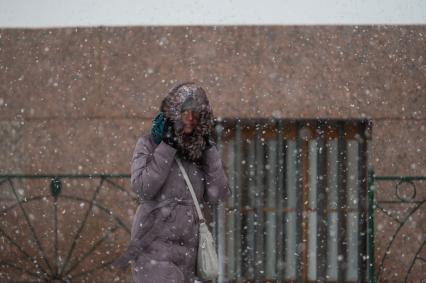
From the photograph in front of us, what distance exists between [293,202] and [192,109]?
8.65ft

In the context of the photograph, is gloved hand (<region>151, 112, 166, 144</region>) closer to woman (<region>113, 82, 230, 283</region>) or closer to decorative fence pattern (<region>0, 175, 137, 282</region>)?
woman (<region>113, 82, 230, 283</region>)

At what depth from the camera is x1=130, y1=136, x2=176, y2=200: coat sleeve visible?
3.79m

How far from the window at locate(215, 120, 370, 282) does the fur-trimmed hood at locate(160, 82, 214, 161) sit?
2.28 meters

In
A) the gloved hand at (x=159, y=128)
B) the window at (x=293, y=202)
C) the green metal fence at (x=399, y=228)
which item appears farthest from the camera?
the window at (x=293, y=202)

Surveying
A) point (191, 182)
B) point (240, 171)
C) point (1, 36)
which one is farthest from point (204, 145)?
point (1, 36)

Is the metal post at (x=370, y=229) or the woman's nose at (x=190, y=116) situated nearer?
the woman's nose at (x=190, y=116)

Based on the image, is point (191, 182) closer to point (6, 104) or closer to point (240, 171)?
point (240, 171)

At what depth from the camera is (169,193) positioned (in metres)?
3.88

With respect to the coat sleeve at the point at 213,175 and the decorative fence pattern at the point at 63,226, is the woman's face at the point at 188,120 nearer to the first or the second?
the coat sleeve at the point at 213,175

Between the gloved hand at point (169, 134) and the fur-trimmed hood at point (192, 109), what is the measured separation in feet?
0.09

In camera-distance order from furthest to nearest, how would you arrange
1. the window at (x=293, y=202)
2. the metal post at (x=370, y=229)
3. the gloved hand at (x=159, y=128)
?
the window at (x=293, y=202), the metal post at (x=370, y=229), the gloved hand at (x=159, y=128)

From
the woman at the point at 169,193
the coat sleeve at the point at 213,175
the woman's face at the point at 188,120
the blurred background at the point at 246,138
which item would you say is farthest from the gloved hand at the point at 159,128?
the blurred background at the point at 246,138

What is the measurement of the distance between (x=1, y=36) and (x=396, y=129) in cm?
354

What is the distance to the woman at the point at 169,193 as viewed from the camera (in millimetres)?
3822
